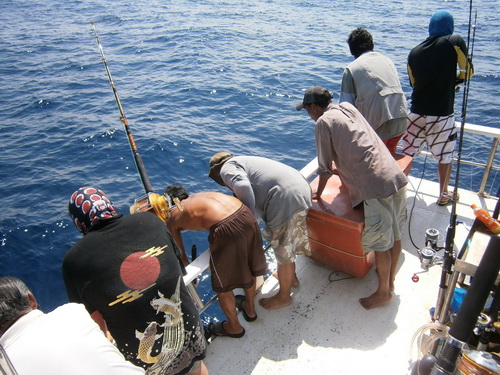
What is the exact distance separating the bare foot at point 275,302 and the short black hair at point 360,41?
263 centimetres

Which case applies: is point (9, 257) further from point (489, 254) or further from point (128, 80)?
point (128, 80)

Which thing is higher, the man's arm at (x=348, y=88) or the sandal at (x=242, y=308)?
the man's arm at (x=348, y=88)

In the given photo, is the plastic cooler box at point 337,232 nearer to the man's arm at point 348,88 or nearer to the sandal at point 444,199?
the man's arm at point 348,88

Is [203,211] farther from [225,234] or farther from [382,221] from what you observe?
[382,221]

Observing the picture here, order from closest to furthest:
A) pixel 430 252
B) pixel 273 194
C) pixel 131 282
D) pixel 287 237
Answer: pixel 131 282
pixel 273 194
pixel 287 237
pixel 430 252

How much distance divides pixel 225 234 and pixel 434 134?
2849mm

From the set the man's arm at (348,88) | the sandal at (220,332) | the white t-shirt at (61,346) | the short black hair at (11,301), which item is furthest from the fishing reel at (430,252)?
the short black hair at (11,301)

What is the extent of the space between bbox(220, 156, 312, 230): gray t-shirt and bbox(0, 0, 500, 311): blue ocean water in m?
3.22

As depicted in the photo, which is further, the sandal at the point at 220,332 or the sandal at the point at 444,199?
the sandal at the point at 444,199

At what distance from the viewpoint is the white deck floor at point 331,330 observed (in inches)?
115

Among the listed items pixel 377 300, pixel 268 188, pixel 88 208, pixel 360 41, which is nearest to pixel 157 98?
pixel 360 41

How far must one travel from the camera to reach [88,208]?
214 centimetres

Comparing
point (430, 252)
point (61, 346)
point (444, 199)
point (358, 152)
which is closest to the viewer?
point (61, 346)

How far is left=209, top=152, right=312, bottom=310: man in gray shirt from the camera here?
118 inches
